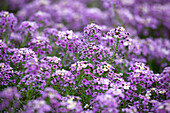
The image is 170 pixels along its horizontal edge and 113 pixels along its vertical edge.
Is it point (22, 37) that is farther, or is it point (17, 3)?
point (17, 3)

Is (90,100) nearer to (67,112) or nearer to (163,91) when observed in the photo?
(67,112)

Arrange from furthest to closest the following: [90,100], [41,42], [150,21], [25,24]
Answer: [150,21], [25,24], [41,42], [90,100]

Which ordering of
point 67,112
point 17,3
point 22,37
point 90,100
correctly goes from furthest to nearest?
point 17,3
point 22,37
point 90,100
point 67,112

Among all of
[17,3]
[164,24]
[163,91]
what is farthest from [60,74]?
[17,3]

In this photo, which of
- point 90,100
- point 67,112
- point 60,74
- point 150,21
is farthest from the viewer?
point 150,21

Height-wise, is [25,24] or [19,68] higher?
[25,24]

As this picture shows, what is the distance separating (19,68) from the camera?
477 centimetres

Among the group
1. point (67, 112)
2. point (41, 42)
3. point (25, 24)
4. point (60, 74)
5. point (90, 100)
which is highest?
point (25, 24)

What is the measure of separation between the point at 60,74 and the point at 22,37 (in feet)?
10.1

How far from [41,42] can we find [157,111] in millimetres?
2590

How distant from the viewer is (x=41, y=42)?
4.62 meters

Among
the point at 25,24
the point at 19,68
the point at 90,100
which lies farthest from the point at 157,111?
the point at 25,24

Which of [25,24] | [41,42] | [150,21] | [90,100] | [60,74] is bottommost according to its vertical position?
[90,100]

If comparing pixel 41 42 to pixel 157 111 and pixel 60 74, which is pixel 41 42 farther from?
pixel 157 111
